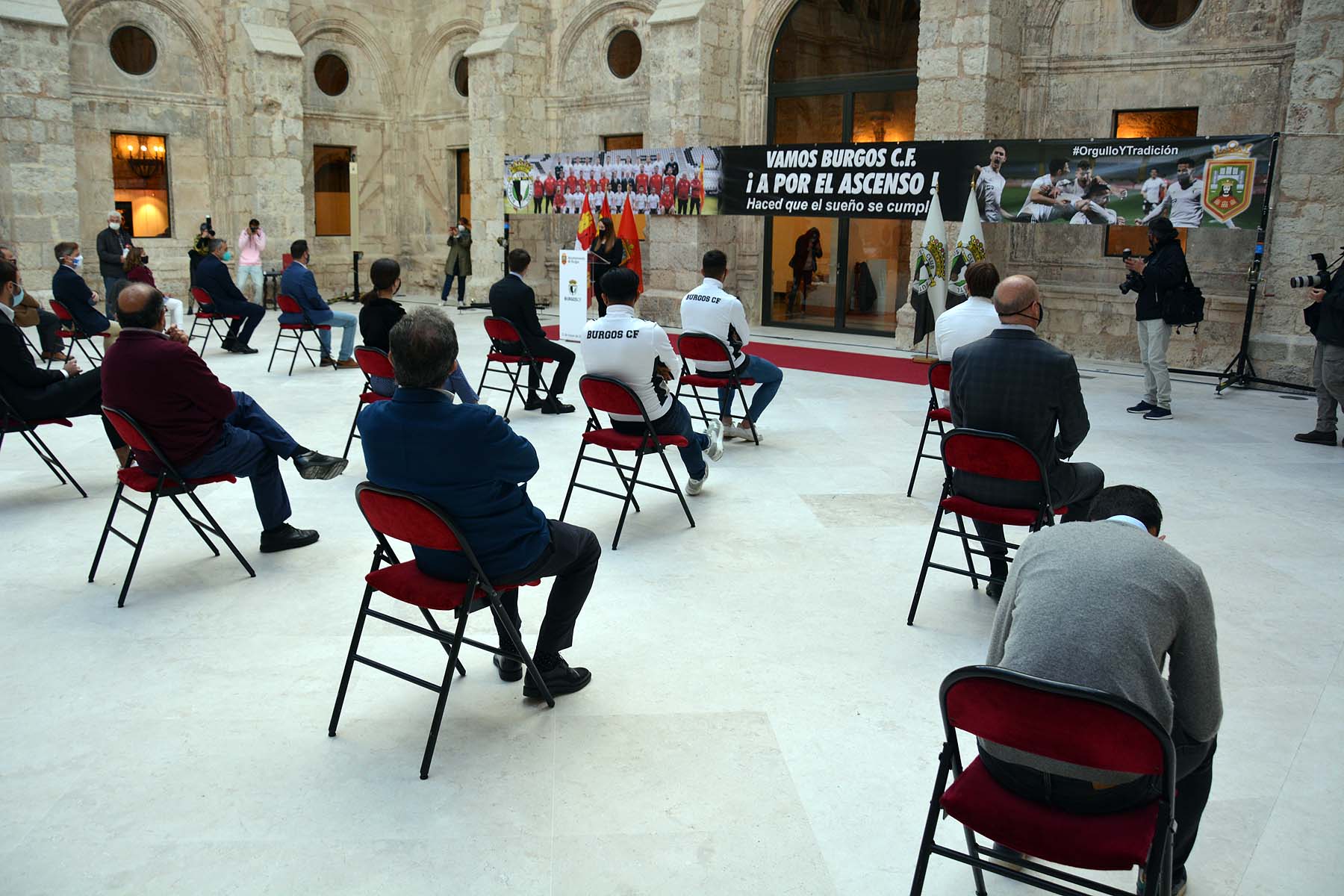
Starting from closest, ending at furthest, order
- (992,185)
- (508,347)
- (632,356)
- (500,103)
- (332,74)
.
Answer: (632,356) < (508,347) < (992,185) < (500,103) < (332,74)

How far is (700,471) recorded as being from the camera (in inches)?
240

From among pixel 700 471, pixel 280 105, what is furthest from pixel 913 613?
pixel 280 105

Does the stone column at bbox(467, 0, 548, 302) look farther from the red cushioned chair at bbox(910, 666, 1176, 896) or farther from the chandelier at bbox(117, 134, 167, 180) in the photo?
the red cushioned chair at bbox(910, 666, 1176, 896)

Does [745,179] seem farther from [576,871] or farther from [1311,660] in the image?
[576,871]

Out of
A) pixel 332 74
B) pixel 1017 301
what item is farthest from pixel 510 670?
pixel 332 74

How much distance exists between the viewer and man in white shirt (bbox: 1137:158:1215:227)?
32.1 ft

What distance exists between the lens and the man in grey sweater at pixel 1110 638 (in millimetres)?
2125

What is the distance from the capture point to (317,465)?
520 centimetres

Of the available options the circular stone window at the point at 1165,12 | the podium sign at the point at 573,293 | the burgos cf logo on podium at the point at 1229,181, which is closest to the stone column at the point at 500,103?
the podium sign at the point at 573,293

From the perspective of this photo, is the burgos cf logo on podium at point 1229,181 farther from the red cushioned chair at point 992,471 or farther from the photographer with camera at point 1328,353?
the red cushioned chair at point 992,471

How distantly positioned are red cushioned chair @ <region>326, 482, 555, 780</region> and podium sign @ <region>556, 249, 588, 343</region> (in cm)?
956

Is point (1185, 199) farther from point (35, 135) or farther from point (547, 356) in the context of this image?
point (35, 135)

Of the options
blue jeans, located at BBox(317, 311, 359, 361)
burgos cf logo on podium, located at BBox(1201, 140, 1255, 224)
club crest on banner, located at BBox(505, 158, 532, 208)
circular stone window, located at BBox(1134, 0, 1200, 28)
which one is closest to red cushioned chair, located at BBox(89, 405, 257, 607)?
blue jeans, located at BBox(317, 311, 359, 361)

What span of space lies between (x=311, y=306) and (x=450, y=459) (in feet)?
25.3
